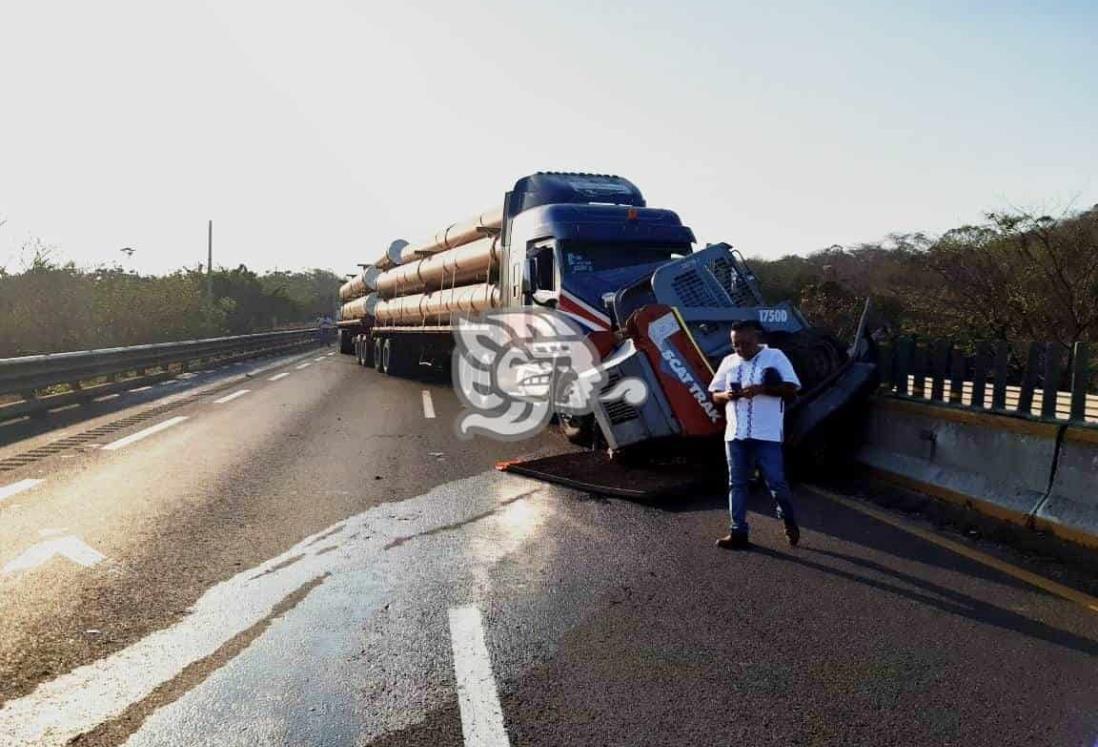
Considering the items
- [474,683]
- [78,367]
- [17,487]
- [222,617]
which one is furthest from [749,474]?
[78,367]

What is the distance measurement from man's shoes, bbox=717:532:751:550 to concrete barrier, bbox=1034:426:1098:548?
2119 millimetres

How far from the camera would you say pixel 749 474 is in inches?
261

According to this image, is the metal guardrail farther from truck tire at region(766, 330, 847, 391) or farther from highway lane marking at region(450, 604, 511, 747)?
highway lane marking at region(450, 604, 511, 747)

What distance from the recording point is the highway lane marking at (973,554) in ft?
17.3

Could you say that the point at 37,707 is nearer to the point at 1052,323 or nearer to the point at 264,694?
the point at 264,694

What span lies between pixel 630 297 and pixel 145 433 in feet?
22.9

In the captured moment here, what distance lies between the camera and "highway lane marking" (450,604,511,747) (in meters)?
3.50

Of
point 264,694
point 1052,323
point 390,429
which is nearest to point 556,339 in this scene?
point 390,429

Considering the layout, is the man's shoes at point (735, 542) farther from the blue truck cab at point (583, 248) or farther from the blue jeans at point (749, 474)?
the blue truck cab at point (583, 248)

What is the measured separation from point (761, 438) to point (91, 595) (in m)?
4.36

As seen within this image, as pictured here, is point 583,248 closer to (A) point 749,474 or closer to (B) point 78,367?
(A) point 749,474

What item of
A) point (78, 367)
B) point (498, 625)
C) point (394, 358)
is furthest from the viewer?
point (394, 358)

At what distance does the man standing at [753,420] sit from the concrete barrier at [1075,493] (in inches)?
70.2

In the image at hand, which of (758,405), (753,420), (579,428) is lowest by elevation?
(579,428)
